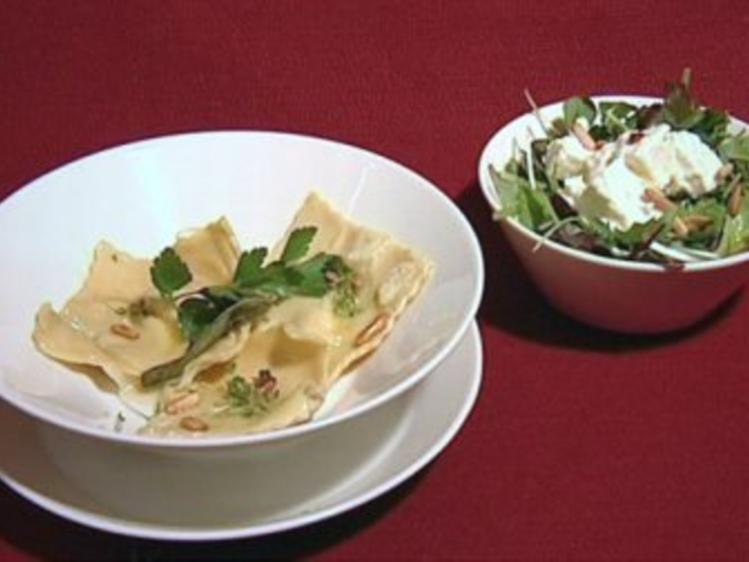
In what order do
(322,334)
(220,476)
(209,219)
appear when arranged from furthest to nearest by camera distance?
1. (209,219)
2. (322,334)
3. (220,476)

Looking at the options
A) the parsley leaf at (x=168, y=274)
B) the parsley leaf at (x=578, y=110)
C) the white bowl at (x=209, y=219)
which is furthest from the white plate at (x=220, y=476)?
the parsley leaf at (x=578, y=110)

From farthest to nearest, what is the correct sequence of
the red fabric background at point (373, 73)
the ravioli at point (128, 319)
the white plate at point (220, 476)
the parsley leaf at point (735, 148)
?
1. the red fabric background at point (373, 73)
2. the parsley leaf at point (735, 148)
3. the ravioli at point (128, 319)
4. the white plate at point (220, 476)

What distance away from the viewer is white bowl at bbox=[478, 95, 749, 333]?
3.09 ft

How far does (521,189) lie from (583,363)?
0.16 m

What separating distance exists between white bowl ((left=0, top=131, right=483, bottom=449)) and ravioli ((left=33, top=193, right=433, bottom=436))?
0.02m

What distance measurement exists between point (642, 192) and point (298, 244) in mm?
293

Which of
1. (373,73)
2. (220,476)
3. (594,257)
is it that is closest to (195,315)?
(220,476)

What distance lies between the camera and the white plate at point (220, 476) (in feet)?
2.53

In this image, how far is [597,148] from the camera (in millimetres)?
1030

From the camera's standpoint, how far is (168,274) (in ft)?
3.10

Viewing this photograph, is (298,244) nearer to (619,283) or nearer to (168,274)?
(168,274)

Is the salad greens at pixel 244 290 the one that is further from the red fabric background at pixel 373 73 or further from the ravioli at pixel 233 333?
the red fabric background at pixel 373 73

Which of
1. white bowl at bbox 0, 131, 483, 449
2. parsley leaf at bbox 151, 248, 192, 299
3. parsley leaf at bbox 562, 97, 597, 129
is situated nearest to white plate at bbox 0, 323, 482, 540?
white bowl at bbox 0, 131, 483, 449

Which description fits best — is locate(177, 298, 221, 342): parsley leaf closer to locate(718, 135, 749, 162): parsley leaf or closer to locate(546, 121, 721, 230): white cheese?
locate(546, 121, 721, 230): white cheese
